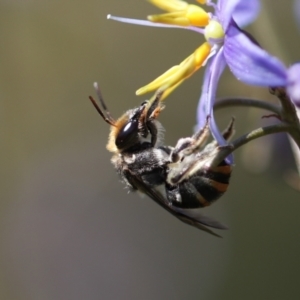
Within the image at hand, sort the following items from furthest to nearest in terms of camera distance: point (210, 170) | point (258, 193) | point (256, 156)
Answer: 1. point (258, 193)
2. point (256, 156)
3. point (210, 170)

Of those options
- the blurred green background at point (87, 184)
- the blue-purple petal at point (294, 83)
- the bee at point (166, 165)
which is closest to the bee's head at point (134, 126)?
the bee at point (166, 165)

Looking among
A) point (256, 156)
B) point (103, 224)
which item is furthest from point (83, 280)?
point (256, 156)

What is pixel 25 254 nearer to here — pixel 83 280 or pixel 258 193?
pixel 83 280

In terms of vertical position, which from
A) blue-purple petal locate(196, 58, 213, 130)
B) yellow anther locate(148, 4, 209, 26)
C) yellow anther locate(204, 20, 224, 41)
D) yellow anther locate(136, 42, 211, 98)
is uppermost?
yellow anther locate(148, 4, 209, 26)

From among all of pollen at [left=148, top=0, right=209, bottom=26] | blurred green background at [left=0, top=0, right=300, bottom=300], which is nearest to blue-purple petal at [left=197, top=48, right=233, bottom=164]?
pollen at [left=148, top=0, right=209, bottom=26]

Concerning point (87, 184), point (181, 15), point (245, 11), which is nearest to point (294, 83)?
point (245, 11)

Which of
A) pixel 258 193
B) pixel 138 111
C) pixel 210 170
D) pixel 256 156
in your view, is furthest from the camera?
pixel 258 193

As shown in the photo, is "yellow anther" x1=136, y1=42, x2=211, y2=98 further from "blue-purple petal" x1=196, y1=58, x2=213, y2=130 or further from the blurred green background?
the blurred green background
